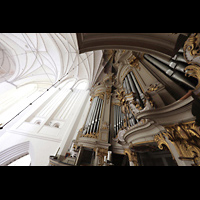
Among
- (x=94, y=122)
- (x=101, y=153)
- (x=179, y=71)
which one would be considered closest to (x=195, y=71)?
(x=179, y=71)

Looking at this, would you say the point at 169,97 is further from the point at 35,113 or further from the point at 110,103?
the point at 35,113

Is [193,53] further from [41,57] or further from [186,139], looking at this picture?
[41,57]

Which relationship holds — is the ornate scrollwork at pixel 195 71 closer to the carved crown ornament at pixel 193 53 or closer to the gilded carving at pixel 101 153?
the carved crown ornament at pixel 193 53

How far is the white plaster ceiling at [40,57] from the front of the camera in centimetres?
738

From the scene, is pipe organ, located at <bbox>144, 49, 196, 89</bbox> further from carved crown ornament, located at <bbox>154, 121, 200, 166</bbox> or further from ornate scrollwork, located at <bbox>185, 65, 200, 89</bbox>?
carved crown ornament, located at <bbox>154, 121, 200, 166</bbox>

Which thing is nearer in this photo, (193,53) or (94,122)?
(193,53)

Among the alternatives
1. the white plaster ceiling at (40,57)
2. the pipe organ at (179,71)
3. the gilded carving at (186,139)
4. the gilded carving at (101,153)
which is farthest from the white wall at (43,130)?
the pipe organ at (179,71)

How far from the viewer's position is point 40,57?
888cm

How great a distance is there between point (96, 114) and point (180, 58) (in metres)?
3.79

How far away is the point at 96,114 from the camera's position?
452 cm

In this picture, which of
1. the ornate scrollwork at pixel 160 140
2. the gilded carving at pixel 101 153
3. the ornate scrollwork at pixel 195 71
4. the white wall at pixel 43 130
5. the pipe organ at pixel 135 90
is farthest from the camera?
→ the white wall at pixel 43 130

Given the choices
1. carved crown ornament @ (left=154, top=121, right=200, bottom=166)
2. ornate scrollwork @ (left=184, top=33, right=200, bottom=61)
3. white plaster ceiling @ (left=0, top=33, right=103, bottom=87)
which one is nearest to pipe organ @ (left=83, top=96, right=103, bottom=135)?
carved crown ornament @ (left=154, top=121, right=200, bottom=166)

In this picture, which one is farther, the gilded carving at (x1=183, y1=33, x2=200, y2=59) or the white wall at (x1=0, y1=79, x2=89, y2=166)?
the white wall at (x1=0, y1=79, x2=89, y2=166)

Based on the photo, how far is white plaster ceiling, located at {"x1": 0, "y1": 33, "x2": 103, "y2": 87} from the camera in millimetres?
7375
